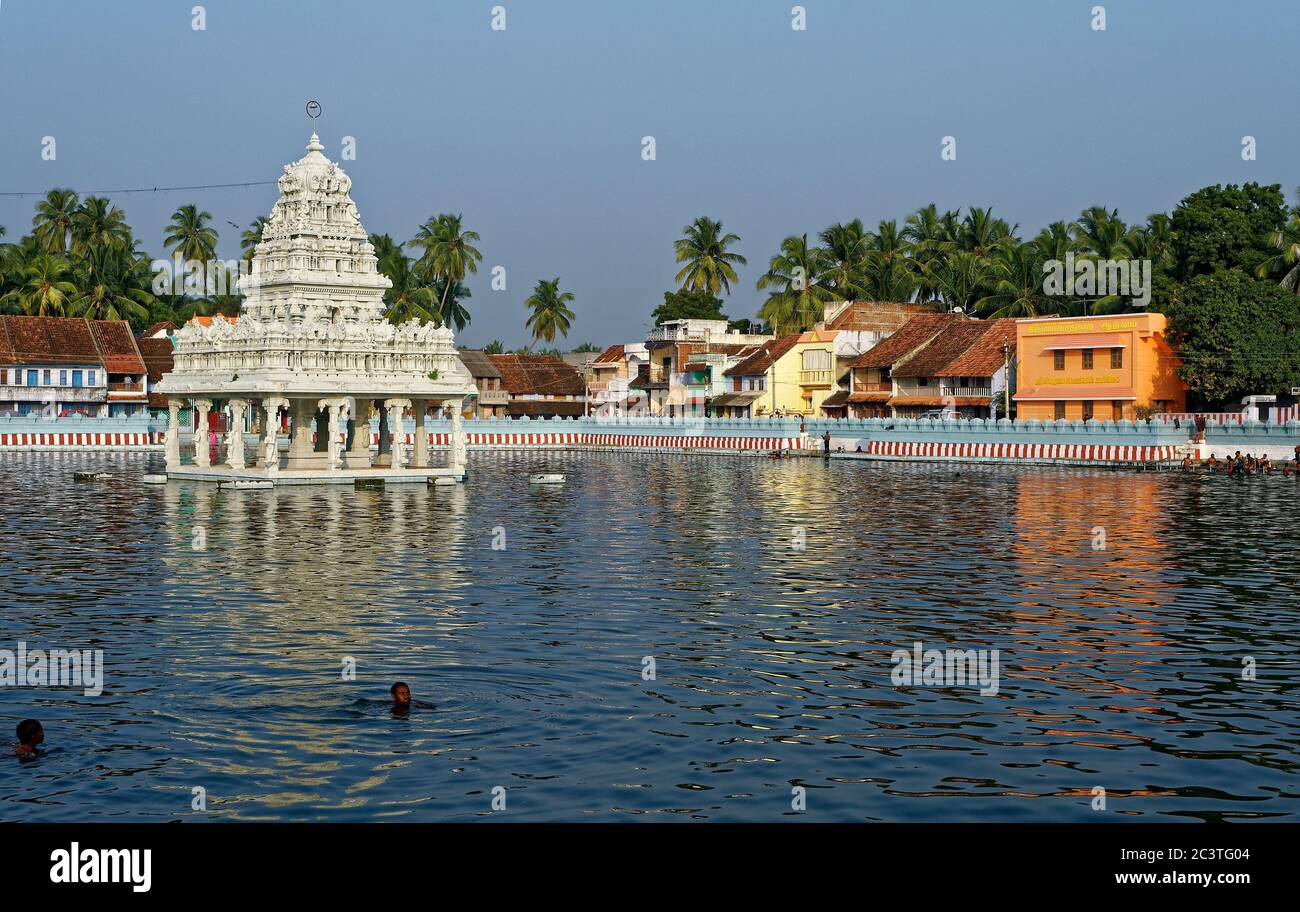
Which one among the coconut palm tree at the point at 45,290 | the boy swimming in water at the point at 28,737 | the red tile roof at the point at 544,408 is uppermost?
the coconut palm tree at the point at 45,290

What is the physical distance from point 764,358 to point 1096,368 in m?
31.3

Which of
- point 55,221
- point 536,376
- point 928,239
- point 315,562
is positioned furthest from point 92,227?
point 315,562

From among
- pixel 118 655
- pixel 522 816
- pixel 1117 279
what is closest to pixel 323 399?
pixel 118 655

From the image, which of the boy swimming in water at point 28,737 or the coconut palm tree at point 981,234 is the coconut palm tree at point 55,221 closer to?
the coconut palm tree at point 981,234

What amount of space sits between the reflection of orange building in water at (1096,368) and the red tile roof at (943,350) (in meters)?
7.96

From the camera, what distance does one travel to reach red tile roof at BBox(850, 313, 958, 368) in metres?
90.8

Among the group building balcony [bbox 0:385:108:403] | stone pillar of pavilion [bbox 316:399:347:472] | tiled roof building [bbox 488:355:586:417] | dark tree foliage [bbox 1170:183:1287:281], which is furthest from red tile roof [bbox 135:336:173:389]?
dark tree foliage [bbox 1170:183:1287:281]

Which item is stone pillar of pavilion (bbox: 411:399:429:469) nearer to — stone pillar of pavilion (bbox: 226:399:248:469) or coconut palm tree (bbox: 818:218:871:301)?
stone pillar of pavilion (bbox: 226:399:248:469)

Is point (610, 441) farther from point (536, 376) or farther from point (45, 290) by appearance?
point (45, 290)

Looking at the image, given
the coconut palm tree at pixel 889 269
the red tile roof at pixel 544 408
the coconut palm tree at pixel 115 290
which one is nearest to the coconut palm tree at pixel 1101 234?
the coconut palm tree at pixel 889 269

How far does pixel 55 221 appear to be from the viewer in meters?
117

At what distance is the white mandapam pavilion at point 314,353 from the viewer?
49.6m
